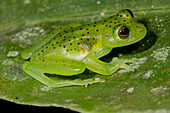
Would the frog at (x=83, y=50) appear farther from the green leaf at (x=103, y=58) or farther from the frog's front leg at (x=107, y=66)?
the green leaf at (x=103, y=58)

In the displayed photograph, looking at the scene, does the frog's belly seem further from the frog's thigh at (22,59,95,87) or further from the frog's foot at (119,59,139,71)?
the frog's foot at (119,59,139,71)

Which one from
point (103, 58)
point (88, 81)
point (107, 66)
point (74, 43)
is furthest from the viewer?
point (103, 58)

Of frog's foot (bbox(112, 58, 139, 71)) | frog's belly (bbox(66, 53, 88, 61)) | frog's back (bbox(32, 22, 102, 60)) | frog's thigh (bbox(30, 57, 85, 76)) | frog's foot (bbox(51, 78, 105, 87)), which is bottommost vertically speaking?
frog's foot (bbox(51, 78, 105, 87))

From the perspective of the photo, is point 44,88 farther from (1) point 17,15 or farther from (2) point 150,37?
(1) point 17,15

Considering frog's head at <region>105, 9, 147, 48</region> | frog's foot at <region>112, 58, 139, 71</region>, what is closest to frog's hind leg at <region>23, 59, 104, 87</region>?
frog's foot at <region>112, 58, 139, 71</region>

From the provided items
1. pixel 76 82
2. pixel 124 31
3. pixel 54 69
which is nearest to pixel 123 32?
pixel 124 31

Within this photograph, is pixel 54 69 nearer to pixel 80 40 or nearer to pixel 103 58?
pixel 80 40

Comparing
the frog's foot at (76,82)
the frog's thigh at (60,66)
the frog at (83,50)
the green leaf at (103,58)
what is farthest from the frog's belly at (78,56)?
the frog's foot at (76,82)
